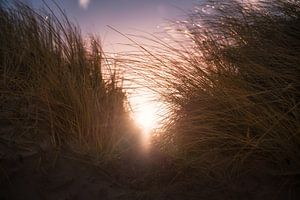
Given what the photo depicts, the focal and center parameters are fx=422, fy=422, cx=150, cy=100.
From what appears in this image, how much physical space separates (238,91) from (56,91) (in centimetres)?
106

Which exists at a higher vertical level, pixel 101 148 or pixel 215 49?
pixel 215 49

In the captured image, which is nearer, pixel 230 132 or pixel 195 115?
pixel 230 132

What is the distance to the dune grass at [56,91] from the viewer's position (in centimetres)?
236

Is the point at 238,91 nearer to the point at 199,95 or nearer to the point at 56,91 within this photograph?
the point at 199,95

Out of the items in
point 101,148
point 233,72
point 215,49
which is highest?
point 215,49

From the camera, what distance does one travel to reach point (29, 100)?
98.4 inches

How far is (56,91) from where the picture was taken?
99.0 inches

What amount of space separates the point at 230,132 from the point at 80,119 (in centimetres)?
84

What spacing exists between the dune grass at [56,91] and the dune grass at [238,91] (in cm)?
35

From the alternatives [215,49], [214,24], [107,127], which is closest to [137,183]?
[107,127]

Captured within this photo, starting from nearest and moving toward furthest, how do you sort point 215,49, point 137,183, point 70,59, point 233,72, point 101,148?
point 137,183 < point 101,148 < point 233,72 < point 215,49 < point 70,59

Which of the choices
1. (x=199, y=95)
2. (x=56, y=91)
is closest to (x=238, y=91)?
(x=199, y=95)

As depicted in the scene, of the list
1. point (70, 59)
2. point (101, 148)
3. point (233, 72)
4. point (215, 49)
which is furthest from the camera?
point (70, 59)

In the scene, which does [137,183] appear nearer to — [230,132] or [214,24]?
[230,132]
